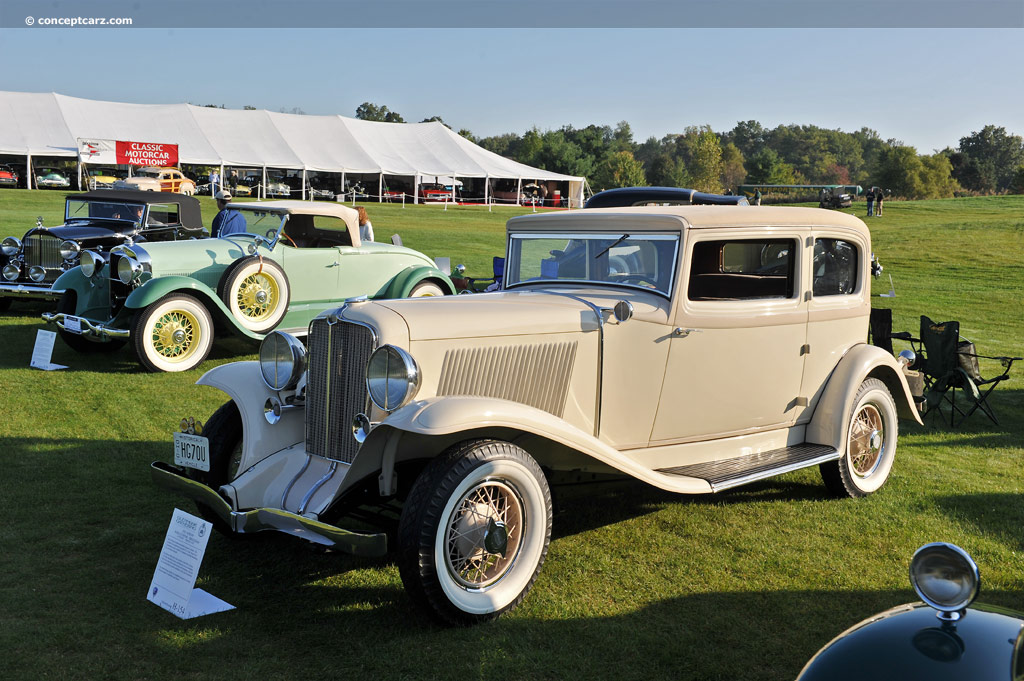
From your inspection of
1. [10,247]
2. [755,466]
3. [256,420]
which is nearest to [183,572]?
[256,420]

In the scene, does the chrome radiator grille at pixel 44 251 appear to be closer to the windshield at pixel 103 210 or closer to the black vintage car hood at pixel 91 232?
the black vintage car hood at pixel 91 232

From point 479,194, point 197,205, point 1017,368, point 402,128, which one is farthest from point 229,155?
point 1017,368

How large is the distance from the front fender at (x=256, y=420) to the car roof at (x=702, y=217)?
186 cm

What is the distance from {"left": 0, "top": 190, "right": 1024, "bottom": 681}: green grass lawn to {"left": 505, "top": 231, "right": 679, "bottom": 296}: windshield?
1207 millimetres

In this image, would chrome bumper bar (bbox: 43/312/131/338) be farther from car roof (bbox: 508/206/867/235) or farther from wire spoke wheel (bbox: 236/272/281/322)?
car roof (bbox: 508/206/867/235)

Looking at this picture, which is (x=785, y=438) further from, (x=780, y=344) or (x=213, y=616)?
(x=213, y=616)

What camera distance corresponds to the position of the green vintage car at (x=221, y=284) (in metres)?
8.73

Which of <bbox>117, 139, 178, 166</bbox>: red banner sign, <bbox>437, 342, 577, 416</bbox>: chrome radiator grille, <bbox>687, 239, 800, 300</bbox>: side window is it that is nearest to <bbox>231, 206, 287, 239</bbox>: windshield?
<bbox>687, 239, 800, 300</bbox>: side window

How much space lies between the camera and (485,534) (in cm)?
365

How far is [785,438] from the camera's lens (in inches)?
207

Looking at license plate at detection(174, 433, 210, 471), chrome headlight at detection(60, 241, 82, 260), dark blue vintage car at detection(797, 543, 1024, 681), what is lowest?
license plate at detection(174, 433, 210, 471)

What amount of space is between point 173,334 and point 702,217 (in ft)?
20.4

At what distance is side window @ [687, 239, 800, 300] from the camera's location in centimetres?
517

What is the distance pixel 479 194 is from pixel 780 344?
159ft
